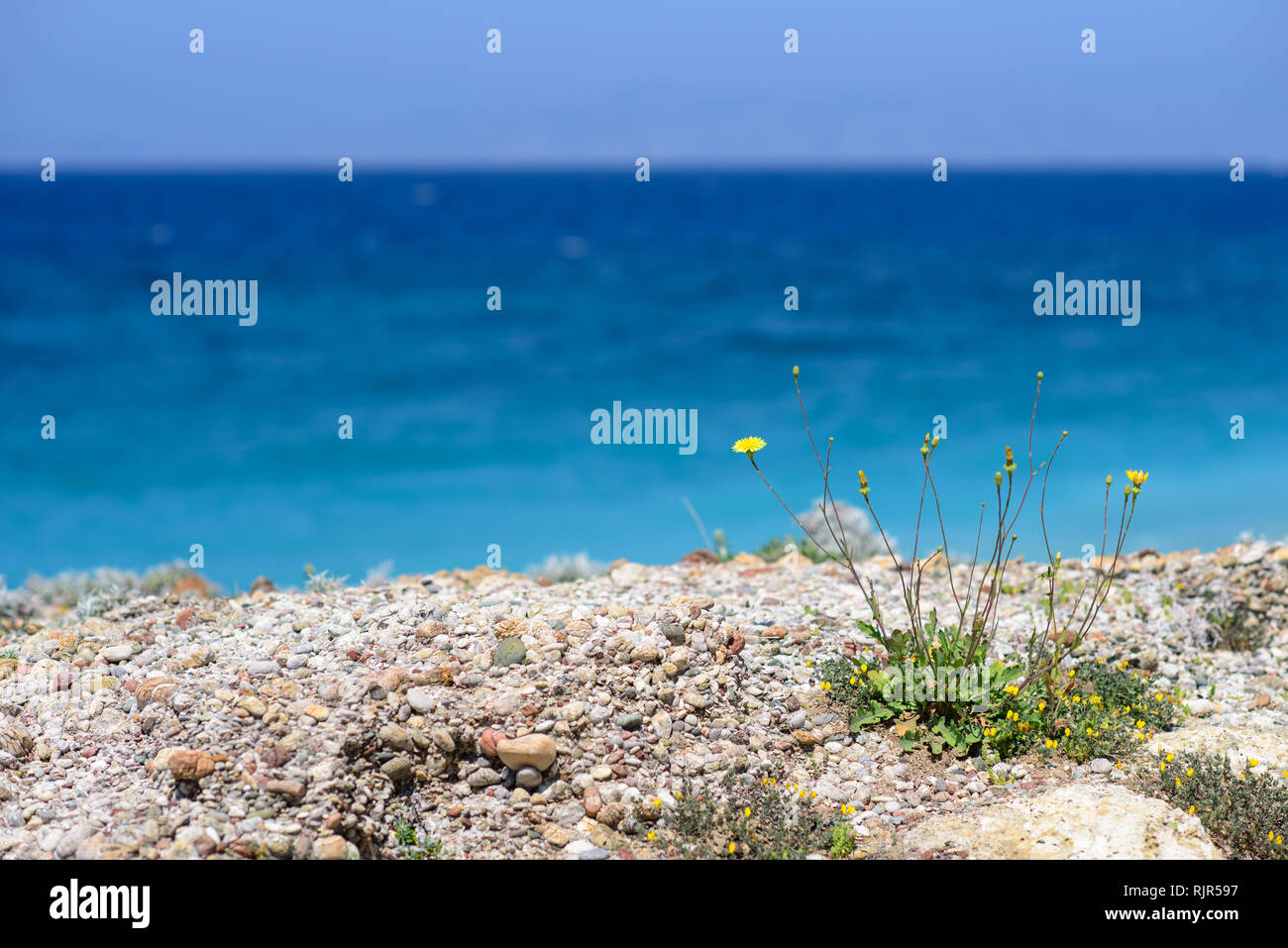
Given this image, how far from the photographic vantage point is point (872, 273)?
33.2m

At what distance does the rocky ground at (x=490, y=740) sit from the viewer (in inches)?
149

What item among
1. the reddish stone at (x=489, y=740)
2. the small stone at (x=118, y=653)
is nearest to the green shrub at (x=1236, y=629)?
the reddish stone at (x=489, y=740)

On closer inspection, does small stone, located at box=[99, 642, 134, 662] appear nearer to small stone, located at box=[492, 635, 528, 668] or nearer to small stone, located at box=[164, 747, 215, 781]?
small stone, located at box=[164, 747, 215, 781]

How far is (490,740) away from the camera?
4.12m

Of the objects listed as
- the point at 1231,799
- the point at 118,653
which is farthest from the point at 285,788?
the point at 1231,799

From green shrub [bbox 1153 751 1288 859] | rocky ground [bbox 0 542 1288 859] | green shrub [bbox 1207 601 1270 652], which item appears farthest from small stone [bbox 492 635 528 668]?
green shrub [bbox 1207 601 1270 652]

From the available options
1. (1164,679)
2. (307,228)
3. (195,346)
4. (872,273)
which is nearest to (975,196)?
(872,273)

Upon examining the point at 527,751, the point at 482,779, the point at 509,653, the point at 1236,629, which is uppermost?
the point at 509,653

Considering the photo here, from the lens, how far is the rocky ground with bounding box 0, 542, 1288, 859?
149 inches

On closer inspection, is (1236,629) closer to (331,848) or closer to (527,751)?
(527,751)
